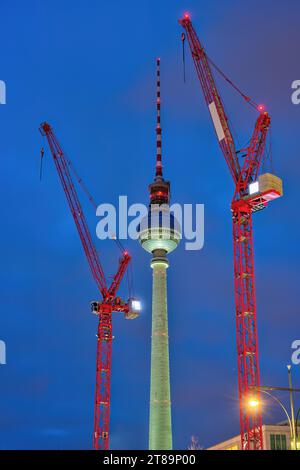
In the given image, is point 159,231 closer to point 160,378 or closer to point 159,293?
point 159,293

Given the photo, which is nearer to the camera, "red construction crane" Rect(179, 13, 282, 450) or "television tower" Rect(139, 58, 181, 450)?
"red construction crane" Rect(179, 13, 282, 450)

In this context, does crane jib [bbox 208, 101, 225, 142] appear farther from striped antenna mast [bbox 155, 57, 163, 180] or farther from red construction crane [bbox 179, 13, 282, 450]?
striped antenna mast [bbox 155, 57, 163, 180]

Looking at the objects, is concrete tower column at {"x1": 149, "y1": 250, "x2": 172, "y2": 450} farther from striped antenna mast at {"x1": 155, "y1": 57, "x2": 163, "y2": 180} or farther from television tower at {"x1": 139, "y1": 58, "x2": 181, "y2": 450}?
striped antenna mast at {"x1": 155, "y1": 57, "x2": 163, "y2": 180}

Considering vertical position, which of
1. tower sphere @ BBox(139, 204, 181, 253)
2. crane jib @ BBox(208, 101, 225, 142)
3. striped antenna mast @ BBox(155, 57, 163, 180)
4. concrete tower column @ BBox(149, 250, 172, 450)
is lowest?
concrete tower column @ BBox(149, 250, 172, 450)

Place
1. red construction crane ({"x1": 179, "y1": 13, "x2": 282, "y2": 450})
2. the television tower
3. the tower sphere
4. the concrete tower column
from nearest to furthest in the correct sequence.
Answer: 1. red construction crane ({"x1": 179, "y1": 13, "x2": 282, "y2": 450})
2. the concrete tower column
3. the television tower
4. the tower sphere

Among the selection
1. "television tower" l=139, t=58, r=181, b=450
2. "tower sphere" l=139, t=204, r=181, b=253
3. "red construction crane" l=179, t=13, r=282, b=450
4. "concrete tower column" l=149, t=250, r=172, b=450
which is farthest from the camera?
"tower sphere" l=139, t=204, r=181, b=253

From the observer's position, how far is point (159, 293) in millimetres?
164250

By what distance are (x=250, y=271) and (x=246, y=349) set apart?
12.6 meters

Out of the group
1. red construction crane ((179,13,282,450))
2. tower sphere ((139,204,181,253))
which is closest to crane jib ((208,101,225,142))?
red construction crane ((179,13,282,450))

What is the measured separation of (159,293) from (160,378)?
19891 mm

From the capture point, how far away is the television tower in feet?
503

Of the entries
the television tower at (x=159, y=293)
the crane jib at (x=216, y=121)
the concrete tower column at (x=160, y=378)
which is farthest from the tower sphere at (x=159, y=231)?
the crane jib at (x=216, y=121)

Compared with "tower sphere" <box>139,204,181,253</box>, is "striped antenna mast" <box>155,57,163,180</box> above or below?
above
